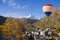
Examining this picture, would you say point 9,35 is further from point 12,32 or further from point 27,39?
point 27,39

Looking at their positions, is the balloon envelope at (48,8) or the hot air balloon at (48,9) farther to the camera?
the balloon envelope at (48,8)

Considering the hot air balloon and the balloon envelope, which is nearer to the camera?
the hot air balloon

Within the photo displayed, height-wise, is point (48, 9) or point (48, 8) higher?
point (48, 8)

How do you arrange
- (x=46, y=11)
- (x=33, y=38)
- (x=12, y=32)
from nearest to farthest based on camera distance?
(x=12, y=32), (x=33, y=38), (x=46, y=11)

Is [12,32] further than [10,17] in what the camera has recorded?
No

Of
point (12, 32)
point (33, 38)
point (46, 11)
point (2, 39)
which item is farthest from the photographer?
point (46, 11)

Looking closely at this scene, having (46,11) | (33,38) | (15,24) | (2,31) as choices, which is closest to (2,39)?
(2,31)

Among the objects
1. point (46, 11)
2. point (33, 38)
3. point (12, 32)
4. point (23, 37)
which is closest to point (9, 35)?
point (12, 32)

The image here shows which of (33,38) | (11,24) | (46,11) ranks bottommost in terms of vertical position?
(33,38)

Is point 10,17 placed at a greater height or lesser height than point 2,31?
greater

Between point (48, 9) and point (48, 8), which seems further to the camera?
point (48, 8)
